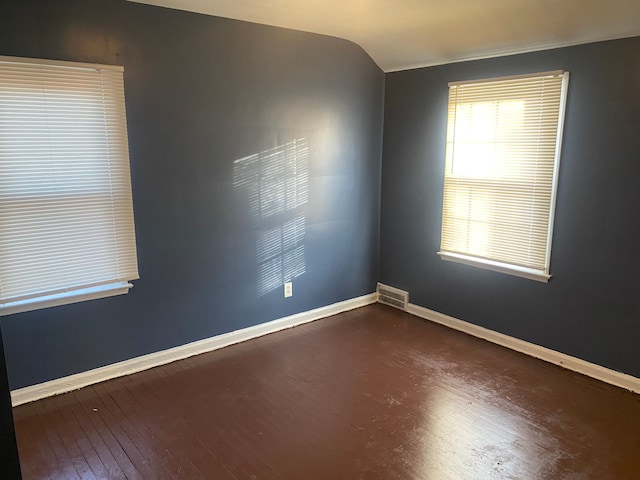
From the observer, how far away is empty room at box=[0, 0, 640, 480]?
2.51 m

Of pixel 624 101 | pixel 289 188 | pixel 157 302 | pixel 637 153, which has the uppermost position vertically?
pixel 624 101

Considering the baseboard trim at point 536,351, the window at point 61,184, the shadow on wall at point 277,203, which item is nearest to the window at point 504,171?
the baseboard trim at point 536,351

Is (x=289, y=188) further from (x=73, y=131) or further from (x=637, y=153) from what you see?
(x=637, y=153)

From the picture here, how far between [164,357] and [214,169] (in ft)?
4.40

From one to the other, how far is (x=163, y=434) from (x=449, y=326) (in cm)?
240

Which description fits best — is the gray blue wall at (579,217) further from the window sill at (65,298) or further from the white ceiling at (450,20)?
the window sill at (65,298)

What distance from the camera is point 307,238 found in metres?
3.92

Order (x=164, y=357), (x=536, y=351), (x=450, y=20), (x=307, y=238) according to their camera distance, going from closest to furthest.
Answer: (x=450, y=20)
(x=164, y=357)
(x=536, y=351)
(x=307, y=238)

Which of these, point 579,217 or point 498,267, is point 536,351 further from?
point 579,217

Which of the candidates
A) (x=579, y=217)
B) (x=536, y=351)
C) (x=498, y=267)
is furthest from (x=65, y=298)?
(x=579, y=217)

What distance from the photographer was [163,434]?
252 centimetres

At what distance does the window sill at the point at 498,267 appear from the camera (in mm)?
3332

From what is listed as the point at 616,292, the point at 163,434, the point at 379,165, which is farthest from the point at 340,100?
the point at 163,434

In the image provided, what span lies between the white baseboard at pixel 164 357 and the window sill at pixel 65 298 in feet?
1.55
